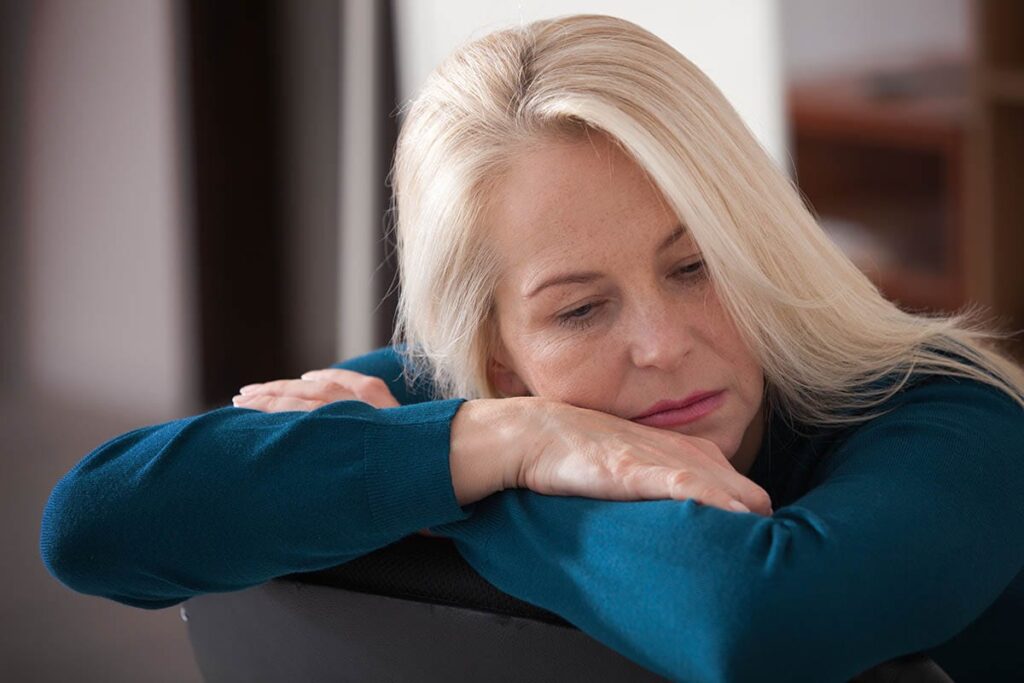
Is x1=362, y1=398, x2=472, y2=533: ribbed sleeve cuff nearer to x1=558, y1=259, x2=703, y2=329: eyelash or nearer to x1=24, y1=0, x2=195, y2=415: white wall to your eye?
x1=558, y1=259, x2=703, y2=329: eyelash

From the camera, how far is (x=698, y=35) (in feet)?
12.1

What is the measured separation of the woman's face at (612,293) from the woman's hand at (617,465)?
0.11m

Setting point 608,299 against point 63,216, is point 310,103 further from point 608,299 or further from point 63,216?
point 608,299

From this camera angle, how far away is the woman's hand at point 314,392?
4.32 feet

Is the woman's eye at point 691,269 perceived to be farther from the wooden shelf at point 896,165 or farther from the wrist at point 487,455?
the wooden shelf at point 896,165

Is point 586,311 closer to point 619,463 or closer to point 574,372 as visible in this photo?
point 574,372

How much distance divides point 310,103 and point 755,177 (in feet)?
9.61

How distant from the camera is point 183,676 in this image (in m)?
2.63

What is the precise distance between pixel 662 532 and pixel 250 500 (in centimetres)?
37

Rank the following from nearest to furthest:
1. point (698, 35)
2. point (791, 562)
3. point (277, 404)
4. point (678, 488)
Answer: point (791, 562) < point (678, 488) < point (277, 404) < point (698, 35)

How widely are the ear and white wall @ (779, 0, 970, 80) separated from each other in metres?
2.83

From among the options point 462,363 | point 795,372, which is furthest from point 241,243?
point 795,372

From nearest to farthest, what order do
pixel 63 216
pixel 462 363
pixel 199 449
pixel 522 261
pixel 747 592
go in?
pixel 747 592 < pixel 199 449 < pixel 522 261 < pixel 462 363 < pixel 63 216

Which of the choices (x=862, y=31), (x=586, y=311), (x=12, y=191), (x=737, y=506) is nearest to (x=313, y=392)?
(x=586, y=311)
